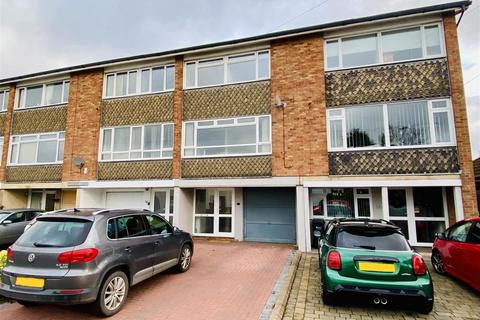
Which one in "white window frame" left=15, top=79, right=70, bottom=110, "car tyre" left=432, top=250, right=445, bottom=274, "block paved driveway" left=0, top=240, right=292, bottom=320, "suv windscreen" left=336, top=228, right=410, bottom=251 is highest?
"white window frame" left=15, top=79, right=70, bottom=110

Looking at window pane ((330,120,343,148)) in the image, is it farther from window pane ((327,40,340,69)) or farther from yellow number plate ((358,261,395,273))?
yellow number plate ((358,261,395,273))

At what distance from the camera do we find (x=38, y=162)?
1278cm

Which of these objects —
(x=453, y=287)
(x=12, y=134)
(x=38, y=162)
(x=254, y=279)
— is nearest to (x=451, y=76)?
(x=453, y=287)

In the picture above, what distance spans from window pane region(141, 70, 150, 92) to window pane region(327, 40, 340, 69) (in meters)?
7.29

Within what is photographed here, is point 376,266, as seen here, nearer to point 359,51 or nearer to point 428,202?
point 428,202

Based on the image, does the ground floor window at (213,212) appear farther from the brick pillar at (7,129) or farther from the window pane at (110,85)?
the brick pillar at (7,129)

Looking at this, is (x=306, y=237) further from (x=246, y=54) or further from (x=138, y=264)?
(x=246, y=54)

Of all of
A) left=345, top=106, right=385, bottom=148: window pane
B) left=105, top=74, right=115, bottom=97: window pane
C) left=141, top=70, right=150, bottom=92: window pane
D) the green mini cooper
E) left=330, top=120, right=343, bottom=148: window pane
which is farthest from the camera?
left=105, top=74, right=115, bottom=97: window pane

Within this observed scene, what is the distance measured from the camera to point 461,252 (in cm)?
526

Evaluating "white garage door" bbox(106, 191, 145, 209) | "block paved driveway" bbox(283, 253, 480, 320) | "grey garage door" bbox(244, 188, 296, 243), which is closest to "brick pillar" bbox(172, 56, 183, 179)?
"white garage door" bbox(106, 191, 145, 209)

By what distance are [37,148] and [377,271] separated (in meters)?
14.6

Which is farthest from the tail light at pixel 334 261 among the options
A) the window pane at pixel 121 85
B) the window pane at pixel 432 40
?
the window pane at pixel 121 85

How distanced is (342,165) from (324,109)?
6.47 ft

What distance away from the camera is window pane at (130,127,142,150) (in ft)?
37.6
